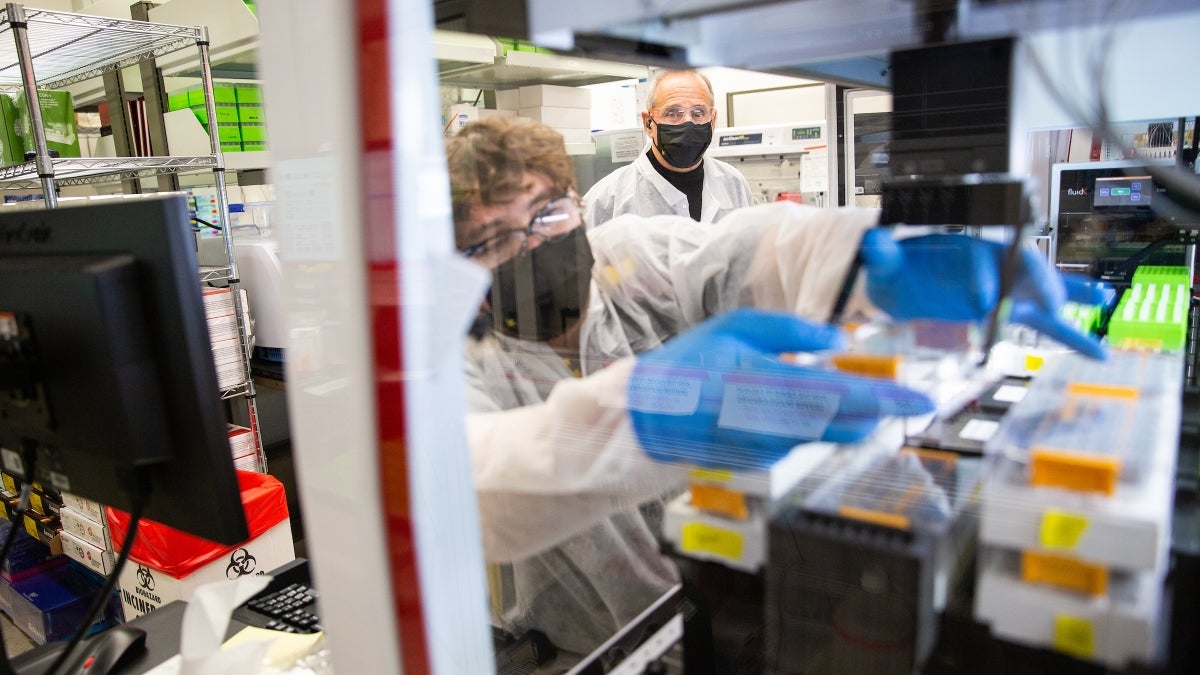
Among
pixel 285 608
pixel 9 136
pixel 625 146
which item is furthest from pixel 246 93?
pixel 285 608

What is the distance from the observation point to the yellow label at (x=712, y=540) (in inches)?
25.0

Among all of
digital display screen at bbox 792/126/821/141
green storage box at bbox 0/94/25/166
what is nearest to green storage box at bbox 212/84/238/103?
green storage box at bbox 0/94/25/166

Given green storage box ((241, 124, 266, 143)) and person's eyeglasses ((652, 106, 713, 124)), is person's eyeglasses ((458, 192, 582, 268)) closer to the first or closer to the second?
person's eyeglasses ((652, 106, 713, 124))

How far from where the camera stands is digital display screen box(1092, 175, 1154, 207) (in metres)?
0.67

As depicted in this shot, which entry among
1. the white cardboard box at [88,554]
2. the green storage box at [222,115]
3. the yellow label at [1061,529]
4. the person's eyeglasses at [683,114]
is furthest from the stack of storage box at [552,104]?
the green storage box at [222,115]

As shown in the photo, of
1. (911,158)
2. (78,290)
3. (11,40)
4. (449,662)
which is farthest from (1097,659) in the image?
(11,40)

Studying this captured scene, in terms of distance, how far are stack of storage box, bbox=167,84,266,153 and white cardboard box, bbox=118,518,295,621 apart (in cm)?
154

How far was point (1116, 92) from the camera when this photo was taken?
53cm

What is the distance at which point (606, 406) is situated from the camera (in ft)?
2.33

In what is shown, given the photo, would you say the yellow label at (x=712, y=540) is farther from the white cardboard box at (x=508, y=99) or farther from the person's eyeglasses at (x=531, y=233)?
the white cardboard box at (x=508, y=99)

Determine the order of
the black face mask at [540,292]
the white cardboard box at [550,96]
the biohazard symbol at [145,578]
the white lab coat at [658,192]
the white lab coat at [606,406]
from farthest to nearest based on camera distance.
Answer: the biohazard symbol at [145,578] < the white lab coat at [658,192] < the white cardboard box at [550,96] < the black face mask at [540,292] < the white lab coat at [606,406]

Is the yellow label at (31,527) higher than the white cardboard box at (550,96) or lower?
lower

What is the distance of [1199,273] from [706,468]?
1.76ft

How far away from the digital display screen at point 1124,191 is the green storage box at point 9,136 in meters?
3.24
